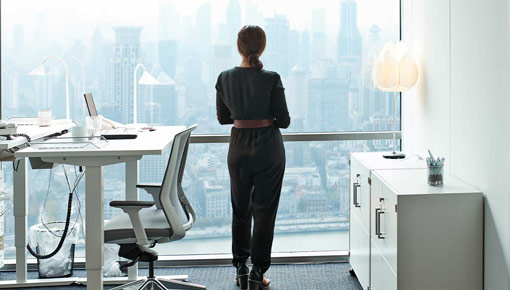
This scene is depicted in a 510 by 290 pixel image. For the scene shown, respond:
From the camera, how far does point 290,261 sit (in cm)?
423

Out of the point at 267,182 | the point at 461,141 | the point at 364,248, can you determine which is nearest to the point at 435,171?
the point at 461,141

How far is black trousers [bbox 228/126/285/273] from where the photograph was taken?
351 cm

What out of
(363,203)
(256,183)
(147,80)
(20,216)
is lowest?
(20,216)

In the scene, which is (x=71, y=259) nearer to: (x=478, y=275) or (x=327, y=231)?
(x=327, y=231)

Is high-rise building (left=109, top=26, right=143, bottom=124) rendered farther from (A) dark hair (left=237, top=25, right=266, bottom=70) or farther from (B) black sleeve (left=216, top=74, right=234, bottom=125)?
(A) dark hair (left=237, top=25, right=266, bottom=70)

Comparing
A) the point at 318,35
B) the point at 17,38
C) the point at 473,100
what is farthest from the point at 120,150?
the point at 318,35

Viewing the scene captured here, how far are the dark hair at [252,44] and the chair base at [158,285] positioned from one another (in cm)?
130

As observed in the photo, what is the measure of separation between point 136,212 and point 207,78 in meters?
1.51

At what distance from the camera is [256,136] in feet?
11.5

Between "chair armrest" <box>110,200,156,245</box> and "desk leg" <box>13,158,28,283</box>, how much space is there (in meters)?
1.09

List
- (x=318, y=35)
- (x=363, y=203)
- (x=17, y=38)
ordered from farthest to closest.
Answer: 1. (x=318, y=35)
2. (x=17, y=38)
3. (x=363, y=203)

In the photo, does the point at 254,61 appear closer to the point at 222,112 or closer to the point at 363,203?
the point at 222,112

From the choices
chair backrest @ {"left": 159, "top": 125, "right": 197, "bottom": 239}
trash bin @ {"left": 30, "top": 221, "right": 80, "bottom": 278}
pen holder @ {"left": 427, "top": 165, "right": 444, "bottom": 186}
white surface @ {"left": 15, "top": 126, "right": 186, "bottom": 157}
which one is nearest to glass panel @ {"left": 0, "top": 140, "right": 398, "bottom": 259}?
trash bin @ {"left": 30, "top": 221, "right": 80, "bottom": 278}

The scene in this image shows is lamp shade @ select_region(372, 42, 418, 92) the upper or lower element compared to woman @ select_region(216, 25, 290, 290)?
upper
